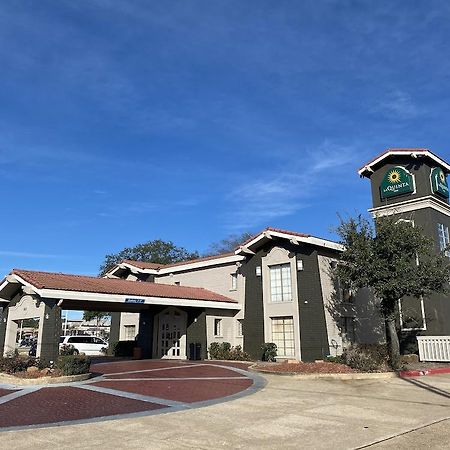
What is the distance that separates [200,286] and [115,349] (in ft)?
23.0

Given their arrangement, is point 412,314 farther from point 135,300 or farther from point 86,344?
point 86,344

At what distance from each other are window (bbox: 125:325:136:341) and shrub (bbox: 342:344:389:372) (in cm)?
1728

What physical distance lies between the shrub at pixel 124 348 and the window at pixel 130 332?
198 centimetres

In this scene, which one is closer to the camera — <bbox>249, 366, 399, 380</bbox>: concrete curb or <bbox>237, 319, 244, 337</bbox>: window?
<bbox>249, 366, 399, 380</bbox>: concrete curb

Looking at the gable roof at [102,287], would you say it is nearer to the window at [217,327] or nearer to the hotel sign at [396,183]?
the window at [217,327]

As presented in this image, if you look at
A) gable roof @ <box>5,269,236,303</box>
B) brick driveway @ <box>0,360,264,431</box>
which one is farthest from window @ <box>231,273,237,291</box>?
brick driveway @ <box>0,360,264,431</box>

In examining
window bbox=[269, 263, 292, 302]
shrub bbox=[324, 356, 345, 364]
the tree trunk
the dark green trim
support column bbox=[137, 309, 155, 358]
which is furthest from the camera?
support column bbox=[137, 309, 155, 358]

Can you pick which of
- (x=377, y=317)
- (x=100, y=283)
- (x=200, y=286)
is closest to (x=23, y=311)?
(x=100, y=283)

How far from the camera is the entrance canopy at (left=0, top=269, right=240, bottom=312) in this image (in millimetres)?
19250

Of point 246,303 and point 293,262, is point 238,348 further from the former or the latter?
point 293,262

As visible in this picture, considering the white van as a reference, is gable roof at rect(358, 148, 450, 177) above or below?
above

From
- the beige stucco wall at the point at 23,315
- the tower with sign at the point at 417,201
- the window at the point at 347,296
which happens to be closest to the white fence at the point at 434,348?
the tower with sign at the point at 417,201

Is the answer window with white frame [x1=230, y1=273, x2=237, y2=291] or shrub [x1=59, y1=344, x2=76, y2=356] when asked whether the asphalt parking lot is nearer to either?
shrub [x1=59, y1=344, x2=76, y2=356]

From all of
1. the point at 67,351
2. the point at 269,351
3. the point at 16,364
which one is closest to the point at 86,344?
the point at 67,351
